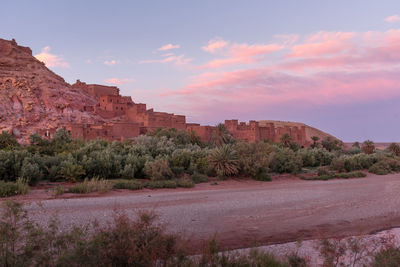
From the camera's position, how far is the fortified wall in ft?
137

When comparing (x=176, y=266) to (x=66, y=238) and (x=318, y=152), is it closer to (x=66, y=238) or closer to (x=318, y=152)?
(x=66, y=238)

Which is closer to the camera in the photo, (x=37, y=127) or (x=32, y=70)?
(x=37, y=127)

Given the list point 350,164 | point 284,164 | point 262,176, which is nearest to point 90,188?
point 262,176

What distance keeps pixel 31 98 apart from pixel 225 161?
43.8 metres

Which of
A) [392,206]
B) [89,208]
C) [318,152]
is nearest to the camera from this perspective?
[89,208]

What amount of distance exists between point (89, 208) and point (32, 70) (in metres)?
61.0

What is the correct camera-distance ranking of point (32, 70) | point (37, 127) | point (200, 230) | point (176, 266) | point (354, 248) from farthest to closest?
1. point (32, 70)
2. point (37, 127)
3. point (200, 230)
4. point (354, 248)
5. point (176, 266)

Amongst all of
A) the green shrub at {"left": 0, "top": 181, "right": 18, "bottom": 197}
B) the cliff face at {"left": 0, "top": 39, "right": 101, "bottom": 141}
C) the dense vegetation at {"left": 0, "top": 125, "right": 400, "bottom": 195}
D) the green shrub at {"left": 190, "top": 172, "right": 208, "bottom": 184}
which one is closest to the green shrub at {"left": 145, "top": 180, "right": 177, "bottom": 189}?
the dense vegetation at {"left": 0, "top": 125, "right": 400, "bottom": 195}

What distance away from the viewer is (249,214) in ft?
30.6

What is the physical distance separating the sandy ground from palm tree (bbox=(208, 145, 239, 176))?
609cm

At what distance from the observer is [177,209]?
9.43 meters

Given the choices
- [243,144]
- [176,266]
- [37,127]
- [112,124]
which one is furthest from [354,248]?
[37,127]

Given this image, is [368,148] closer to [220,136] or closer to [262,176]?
[220,136]

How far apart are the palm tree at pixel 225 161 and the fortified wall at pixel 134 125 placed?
77.2 ft
